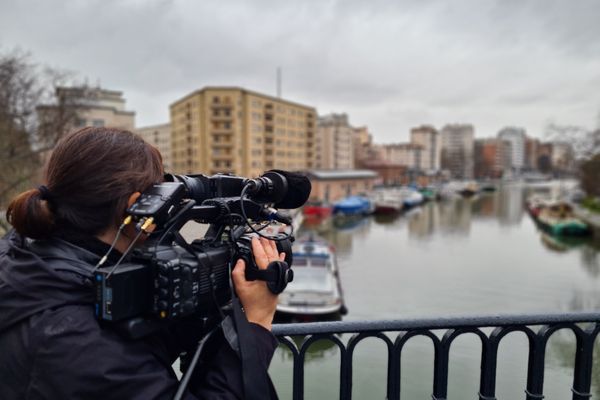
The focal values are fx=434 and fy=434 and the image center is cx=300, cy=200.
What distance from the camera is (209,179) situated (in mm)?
1312

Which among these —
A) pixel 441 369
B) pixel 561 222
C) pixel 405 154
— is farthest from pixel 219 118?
pixel 405 154

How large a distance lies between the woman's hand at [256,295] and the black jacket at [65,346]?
13 cm

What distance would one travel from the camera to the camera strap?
3.25 ft

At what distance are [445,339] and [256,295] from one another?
888 mm

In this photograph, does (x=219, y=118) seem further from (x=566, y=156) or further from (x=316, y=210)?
(x=566, y=156)

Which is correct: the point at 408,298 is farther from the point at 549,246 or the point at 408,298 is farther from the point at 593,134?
the point at 593,134

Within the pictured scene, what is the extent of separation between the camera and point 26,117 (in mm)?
19156

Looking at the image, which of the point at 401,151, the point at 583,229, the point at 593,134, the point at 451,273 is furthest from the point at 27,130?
the point at 401,151

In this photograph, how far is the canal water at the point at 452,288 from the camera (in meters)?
8.35

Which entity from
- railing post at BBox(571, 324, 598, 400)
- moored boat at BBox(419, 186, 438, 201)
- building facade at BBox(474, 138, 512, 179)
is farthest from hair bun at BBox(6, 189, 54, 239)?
building facade at BBox(474, 138, 512, 179)

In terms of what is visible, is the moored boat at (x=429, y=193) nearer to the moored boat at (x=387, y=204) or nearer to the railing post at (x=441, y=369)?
the moored boat at (x=387, y=204)

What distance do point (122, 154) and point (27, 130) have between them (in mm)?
21798

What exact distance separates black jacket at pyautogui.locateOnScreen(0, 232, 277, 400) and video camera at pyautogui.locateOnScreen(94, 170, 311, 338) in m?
0.05

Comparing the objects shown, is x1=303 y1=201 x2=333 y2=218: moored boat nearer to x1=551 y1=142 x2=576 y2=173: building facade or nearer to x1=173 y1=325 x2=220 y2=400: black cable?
x1=551 y1=142 x2=576 y2=173: building facade
